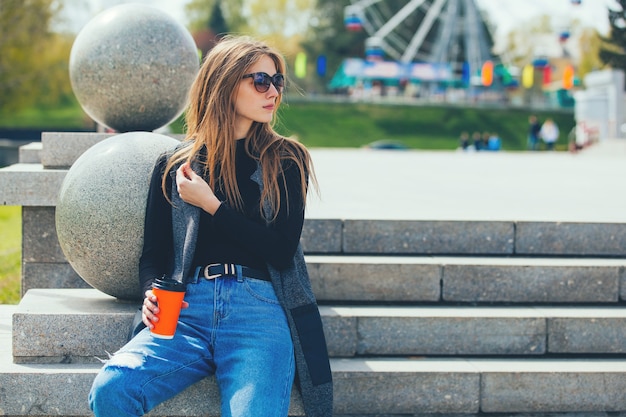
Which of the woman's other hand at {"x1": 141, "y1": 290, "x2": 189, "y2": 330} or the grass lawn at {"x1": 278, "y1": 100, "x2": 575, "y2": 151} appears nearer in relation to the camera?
the woman's other hand at {"x1": 141, "y1": 290, "x2": 189, "y2": 330}

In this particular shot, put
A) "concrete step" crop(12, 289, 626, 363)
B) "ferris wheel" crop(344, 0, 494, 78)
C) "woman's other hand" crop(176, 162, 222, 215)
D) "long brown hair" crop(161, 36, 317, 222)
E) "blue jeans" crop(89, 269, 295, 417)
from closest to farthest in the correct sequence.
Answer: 1. "blue jeans" crop(89, 269, 295, 417)
2. "woman's other hand" crop(176, 162, 222, 215)
3. "long brown hair" crop(161, 36, 317, 222)
4. "concrete step" crop(12, 289, 626, 363)
5. "ferris wheel" crop(344, 0, 494, 78)

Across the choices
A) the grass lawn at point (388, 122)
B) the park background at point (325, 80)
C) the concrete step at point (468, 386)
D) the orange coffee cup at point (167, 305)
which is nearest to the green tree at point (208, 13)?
the park background at point (325, 80)

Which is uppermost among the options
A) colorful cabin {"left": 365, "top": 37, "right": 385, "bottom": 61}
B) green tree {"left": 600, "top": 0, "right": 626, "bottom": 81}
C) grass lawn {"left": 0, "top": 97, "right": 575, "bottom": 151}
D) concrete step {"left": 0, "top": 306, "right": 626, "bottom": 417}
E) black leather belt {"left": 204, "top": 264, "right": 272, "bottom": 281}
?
colorful cabin {"left": 365, "top": 37, "right": 385, "bottom": 61}

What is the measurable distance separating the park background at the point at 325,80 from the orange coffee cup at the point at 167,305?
18.0 feet

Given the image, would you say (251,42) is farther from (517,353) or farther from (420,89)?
(420,89)

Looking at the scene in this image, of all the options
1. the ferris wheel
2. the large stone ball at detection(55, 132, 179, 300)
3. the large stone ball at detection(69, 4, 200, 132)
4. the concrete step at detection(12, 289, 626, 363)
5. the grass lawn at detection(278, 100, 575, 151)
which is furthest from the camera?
the ferris wheel

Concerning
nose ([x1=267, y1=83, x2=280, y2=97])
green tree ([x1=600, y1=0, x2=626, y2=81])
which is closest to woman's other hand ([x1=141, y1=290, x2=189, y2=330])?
nose ([x1=267, y1=83, x2=280, y2=97])

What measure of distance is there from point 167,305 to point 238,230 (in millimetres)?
445

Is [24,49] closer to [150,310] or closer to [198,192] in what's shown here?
[198,192]

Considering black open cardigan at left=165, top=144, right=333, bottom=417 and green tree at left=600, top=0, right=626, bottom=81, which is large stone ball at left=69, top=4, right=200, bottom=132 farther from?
green tree at left=600, top=0, right=626, bottom=81

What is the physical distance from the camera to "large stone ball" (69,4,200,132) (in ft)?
17.0

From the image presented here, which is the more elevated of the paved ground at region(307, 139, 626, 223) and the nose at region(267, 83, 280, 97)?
the nose at region(267, 83, 280, 97)

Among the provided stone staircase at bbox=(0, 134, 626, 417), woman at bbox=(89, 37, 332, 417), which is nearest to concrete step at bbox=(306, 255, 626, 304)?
stone staircase at bbox=(0, 134, 626, 417)

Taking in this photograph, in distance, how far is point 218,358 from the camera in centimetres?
322
